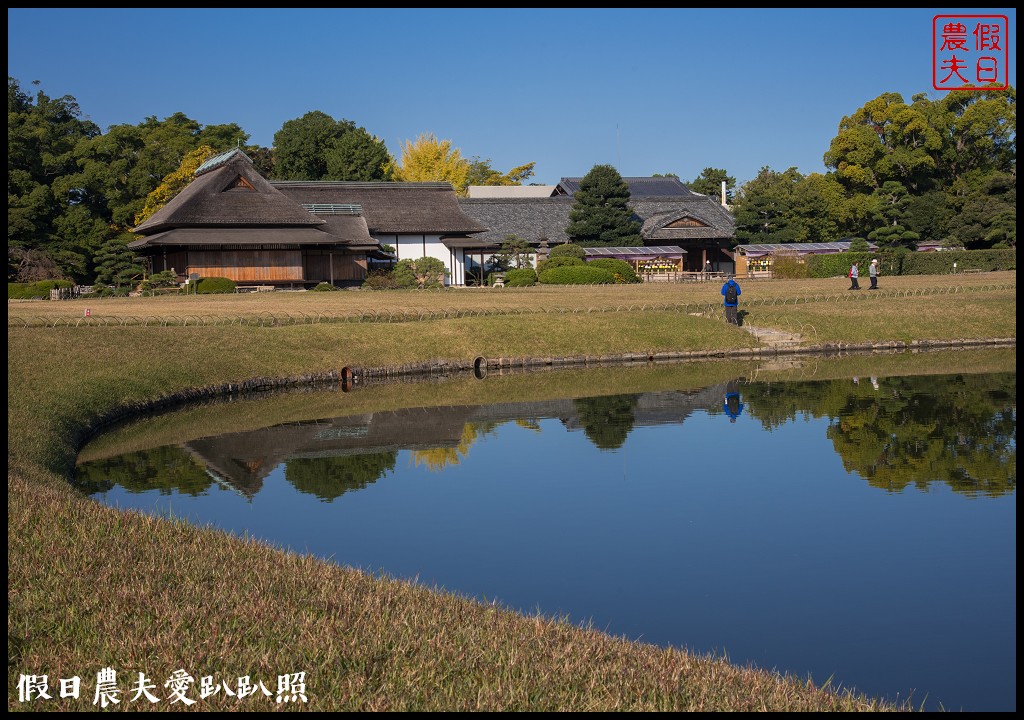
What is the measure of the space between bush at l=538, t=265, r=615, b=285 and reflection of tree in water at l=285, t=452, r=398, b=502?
3197 centimetres

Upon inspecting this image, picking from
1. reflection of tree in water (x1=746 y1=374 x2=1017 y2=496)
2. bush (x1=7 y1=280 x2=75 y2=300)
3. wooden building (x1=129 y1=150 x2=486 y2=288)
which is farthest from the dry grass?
wooden building (x1=129 y1=150 x2=486 y2=288)

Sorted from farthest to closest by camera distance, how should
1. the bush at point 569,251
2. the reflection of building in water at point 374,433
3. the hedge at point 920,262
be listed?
1. the bush at point 569,251
2. the hedge at point 920,262
3. the reflection of building in water at point 374,433

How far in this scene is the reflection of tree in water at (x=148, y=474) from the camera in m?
15.5

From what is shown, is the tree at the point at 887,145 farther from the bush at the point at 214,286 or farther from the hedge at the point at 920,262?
the bush at the point at 214,286

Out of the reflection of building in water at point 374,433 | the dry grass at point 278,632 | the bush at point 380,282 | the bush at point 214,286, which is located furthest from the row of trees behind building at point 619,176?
the dry grass at point 278,632

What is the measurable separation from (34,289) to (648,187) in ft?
143

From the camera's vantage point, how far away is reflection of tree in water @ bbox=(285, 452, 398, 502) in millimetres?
15609

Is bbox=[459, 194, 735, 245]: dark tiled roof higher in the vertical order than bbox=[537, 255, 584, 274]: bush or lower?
higher

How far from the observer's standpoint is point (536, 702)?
6.00 m

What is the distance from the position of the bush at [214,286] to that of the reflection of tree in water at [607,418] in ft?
80.0

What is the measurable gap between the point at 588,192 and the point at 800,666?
53.8m

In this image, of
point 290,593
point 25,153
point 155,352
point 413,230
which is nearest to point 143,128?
point 25,153

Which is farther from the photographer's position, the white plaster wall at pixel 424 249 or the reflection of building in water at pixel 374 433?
the white plaster wall at pixel 424 249

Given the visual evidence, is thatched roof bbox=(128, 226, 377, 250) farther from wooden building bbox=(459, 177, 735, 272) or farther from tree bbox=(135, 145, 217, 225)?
wooden building bbox=(459, 177, 735, 272)
